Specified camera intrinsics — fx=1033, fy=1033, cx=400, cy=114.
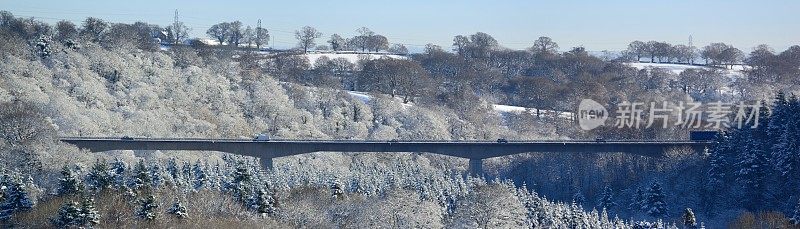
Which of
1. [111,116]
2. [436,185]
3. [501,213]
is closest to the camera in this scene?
[501,213]

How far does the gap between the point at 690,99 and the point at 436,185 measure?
48459mm

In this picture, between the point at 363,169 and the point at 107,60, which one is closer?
the point at 363,169

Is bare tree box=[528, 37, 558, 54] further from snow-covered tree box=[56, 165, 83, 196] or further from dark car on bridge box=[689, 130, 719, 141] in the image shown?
snow-covered tree box=[56, 165, 83, 196]

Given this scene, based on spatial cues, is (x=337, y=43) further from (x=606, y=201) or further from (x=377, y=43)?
(x=606, y=201)

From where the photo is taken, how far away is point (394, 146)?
69188mm

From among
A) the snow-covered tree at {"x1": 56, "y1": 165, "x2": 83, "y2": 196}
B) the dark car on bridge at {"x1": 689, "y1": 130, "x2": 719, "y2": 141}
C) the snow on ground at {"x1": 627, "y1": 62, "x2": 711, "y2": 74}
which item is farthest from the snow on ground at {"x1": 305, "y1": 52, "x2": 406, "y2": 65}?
the snow-covered tree at {"x1": 56, "y1": 165, "x2": 83, "y2": 196}

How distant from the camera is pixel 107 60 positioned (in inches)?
3312

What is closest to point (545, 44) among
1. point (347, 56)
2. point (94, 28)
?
point (347, 56)

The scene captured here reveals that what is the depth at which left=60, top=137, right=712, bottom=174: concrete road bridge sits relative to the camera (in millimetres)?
67188

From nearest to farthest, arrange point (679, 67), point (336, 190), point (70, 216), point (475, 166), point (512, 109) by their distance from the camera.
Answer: point (70, 216) → point (336, 190) → point (475, 166) → point (512, 109) → point (679, 67)

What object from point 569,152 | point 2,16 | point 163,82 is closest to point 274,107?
point 163,82

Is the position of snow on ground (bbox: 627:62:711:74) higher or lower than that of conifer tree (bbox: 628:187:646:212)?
higher

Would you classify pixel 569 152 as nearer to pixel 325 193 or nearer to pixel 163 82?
pixel 325 193

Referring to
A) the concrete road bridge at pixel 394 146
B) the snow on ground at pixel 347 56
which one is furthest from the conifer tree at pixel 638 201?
the snow on ground at pixel 347 56
